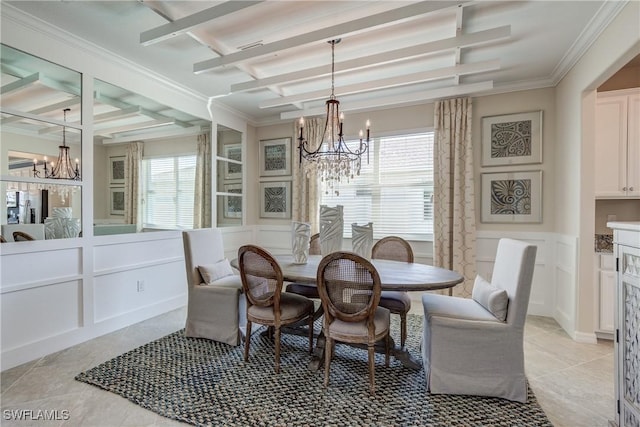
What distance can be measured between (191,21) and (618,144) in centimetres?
400

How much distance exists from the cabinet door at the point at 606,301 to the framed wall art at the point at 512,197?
35.9 inches

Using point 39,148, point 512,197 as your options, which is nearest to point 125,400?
point 39,148

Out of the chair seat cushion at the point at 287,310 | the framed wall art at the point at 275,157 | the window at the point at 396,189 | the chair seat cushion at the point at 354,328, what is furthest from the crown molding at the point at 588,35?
the framed wall art at the point at 275,157

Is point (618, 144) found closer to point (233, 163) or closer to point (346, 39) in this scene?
point (346, 39)

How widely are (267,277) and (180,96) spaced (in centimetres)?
283

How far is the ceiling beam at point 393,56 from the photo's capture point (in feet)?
8.16

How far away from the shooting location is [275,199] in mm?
5223

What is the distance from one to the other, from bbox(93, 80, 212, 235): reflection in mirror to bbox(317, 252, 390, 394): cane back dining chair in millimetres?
2466

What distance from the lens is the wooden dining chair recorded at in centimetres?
250

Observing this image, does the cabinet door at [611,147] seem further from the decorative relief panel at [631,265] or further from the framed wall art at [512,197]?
the decorative relief panel at [631,265]

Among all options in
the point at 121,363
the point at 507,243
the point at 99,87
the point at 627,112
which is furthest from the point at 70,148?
the point at 627,112

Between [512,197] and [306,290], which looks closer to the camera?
[306,290]

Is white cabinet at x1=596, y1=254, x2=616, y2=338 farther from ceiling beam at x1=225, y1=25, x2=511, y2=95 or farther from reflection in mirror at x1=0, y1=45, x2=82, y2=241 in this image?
reflection in mirror at x1=0, y1=45, x2=82, y2=241

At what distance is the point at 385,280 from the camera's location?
7.43 feet
